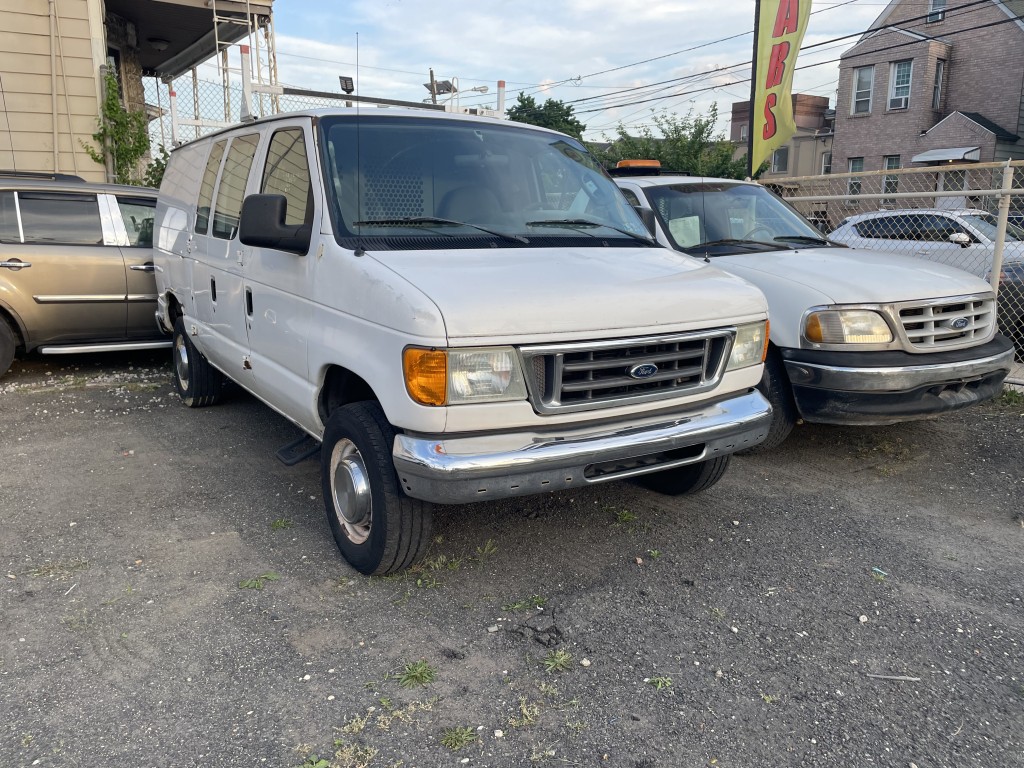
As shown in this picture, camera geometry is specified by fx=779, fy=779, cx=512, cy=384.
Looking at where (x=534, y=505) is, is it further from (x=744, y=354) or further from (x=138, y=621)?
(x=138, y=621)

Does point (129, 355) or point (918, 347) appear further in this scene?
point (129, 355)

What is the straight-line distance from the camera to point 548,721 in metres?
2.65

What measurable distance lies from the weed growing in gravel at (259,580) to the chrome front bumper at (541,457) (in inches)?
38.0

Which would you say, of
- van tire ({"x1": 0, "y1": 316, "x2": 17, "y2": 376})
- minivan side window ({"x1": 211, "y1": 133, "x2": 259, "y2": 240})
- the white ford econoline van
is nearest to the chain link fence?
the white ford econoline van

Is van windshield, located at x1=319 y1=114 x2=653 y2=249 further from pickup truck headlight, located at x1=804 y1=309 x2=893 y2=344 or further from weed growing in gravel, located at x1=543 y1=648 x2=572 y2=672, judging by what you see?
weed growing in gravel, located at x1=543 y1=648 x2=572 y2=672

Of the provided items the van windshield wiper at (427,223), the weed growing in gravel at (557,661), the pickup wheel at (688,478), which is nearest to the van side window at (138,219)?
the van windshield wiper at (427,223)

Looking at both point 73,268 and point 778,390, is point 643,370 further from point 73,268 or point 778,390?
point 73,268

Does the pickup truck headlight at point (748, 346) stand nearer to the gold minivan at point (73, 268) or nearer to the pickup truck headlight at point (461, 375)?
the pickup truck headlight at point (461, 375)

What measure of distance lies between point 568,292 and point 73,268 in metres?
5.69

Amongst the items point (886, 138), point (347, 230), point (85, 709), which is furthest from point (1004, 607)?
point (886, 138)

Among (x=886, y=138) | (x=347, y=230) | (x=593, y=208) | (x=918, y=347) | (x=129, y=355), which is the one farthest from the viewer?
(x=886, y=138)

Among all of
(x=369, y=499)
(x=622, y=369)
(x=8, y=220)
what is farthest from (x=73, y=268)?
(x=622, y=369)

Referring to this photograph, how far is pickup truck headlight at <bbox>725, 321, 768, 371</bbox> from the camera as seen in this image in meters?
3.65

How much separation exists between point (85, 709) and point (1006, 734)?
3.12 meters
